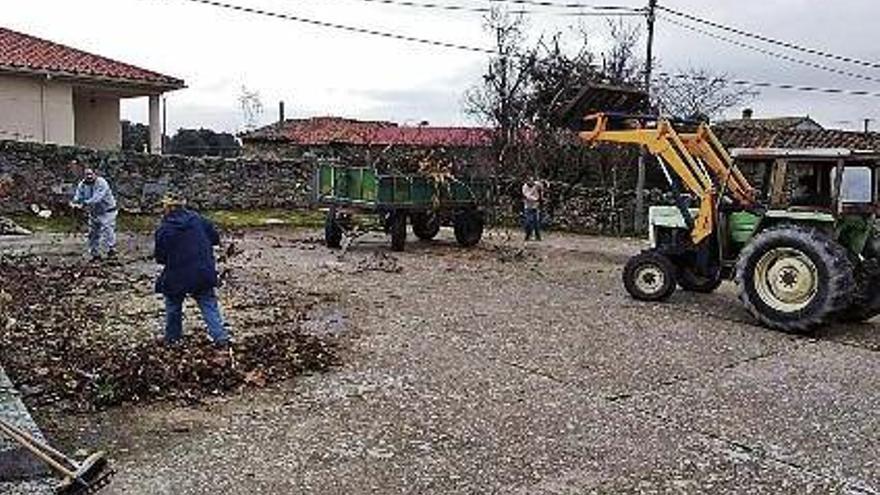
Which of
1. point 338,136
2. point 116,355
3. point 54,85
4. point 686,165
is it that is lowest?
point 116,355

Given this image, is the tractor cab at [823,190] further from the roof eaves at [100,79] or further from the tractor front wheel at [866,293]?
the roof eaves at [100,79]

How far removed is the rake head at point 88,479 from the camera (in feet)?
14.4

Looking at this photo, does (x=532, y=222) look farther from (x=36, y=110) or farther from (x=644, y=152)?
(x=36, y=110)


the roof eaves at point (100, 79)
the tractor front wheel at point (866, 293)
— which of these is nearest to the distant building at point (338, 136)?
the roof eaves at point (100, 79)

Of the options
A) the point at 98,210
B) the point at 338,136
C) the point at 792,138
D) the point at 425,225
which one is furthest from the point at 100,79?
the point at 792,138

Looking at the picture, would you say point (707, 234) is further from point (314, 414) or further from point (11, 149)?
point (11, 149)

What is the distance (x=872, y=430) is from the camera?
20.2 feet

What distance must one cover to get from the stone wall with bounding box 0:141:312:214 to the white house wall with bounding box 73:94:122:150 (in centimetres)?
644

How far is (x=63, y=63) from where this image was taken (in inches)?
969

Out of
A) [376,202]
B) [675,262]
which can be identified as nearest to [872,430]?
[675,262]

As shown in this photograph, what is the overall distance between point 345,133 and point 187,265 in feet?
106

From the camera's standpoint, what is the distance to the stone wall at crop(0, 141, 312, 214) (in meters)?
20.1

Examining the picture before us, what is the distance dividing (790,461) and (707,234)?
17.4ft

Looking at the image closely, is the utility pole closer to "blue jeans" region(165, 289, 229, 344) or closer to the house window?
the house window
